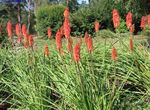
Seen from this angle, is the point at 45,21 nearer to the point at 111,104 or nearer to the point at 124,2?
the point at 124,2

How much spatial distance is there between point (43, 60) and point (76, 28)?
891 inches

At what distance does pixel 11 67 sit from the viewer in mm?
6121

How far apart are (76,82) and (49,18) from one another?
24042mm

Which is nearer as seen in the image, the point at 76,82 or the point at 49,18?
the point at 76,82

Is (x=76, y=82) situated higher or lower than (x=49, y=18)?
higher

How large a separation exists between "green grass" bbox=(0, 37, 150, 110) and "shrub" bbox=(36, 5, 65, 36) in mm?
21827

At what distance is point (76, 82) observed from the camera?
15.1 ft

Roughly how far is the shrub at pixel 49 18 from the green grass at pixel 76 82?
71.6 feet

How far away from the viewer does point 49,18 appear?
93.3 feet

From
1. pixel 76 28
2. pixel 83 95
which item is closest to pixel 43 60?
pixel 83 95

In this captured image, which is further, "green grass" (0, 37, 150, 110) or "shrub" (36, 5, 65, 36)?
"shrub" (36, 5, 65, 36)

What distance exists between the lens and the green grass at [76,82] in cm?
447

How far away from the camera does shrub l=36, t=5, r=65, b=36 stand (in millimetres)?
28312

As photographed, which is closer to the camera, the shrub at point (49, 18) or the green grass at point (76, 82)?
the green grass at point (76, 82)
